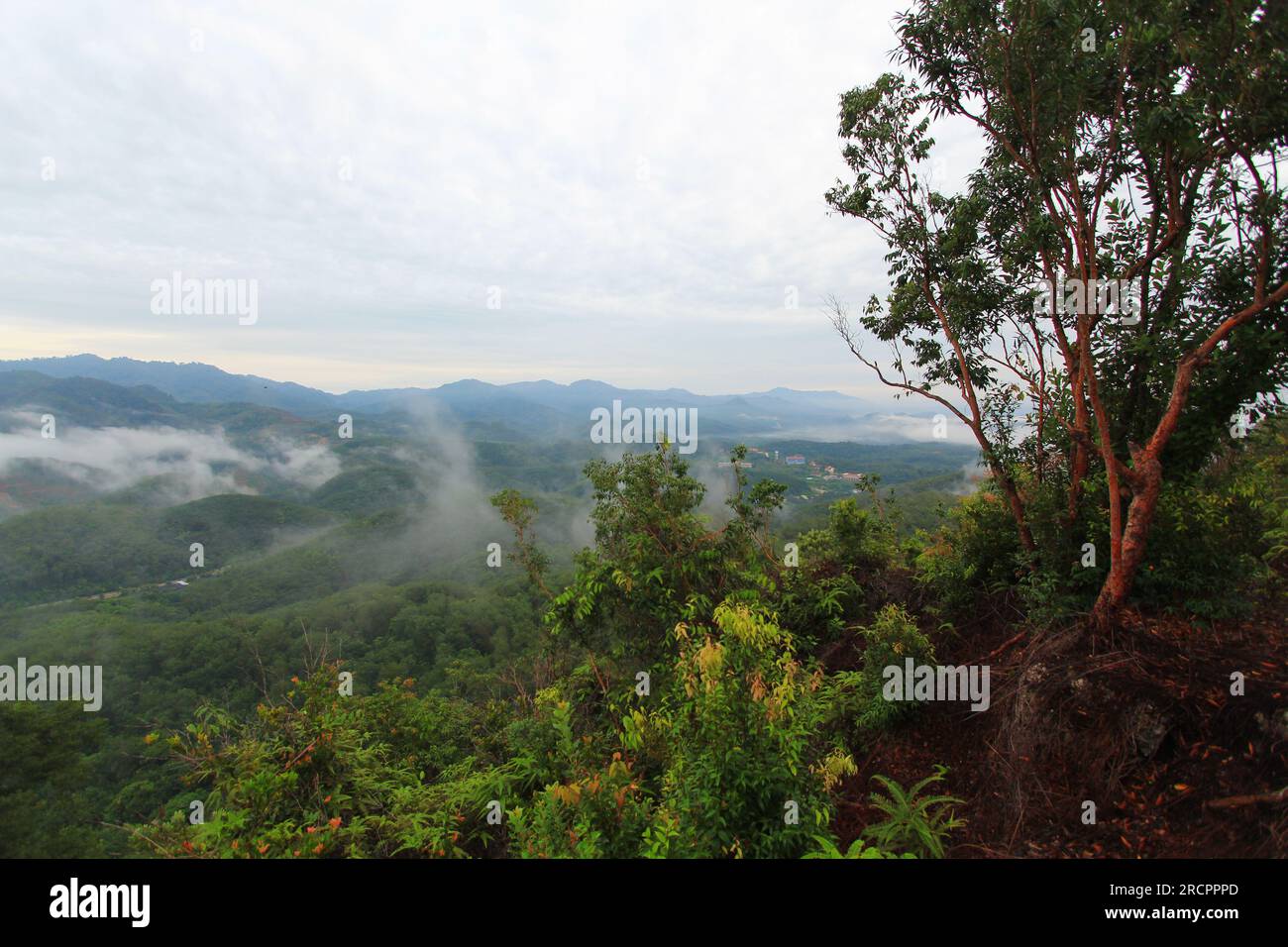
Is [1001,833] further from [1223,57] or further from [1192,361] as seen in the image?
[1223,57]

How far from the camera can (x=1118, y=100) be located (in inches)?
195
